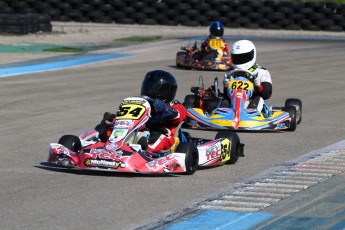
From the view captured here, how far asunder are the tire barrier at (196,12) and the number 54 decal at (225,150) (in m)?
23.2

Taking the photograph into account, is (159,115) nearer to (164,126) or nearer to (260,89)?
(164,126)

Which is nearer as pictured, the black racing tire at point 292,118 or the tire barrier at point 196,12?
the black racing tire at point 292,118

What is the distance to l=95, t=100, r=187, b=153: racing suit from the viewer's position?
333 inches

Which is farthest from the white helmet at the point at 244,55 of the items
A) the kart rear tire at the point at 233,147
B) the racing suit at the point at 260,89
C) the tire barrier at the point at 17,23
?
the tire barrier at the point at 17,23

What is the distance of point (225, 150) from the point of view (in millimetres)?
8766

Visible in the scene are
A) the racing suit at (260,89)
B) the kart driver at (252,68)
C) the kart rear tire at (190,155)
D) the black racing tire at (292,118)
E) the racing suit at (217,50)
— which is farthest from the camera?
the racing suit at (217,50)

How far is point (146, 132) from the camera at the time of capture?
855 centimetres

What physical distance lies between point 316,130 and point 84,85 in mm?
5941

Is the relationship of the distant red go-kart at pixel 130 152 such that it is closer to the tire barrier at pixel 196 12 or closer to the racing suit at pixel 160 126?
the racing suit at pixel 160 126

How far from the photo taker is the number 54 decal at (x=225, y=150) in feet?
28.6

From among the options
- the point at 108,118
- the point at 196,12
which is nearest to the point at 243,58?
the point at 108,118

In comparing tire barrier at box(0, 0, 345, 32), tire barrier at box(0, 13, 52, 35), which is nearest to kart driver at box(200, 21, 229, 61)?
tire barrier at box(0, 13, 52, 35)

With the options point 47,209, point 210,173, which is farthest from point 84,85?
point 47,209

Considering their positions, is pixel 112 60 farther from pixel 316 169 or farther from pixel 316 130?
pixel 316 169
